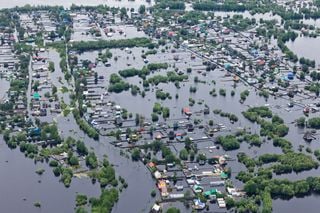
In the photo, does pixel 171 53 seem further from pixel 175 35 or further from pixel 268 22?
pixel 268 22

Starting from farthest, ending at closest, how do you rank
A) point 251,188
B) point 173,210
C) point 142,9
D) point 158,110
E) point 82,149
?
point 142,9 → point 158,110 → point 82,149 → point 251,188 → point 173,210

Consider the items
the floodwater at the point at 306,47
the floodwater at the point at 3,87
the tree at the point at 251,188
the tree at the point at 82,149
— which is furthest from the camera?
the floodwater at the point at 306,47

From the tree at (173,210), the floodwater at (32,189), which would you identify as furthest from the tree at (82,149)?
the tree at (173,210)

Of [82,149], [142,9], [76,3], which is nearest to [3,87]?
[82,149]

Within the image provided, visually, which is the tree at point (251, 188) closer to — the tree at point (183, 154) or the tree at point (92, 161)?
the tree at point (183, 154)

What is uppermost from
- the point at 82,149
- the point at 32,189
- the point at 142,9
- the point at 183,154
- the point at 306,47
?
the point at 142,9

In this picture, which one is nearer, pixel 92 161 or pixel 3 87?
pixel 92 161

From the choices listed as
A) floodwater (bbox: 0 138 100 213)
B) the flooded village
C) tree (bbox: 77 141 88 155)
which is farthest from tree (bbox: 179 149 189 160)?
tree (bbox: 77 141 88 155)

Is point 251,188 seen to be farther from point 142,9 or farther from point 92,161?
point 142,9

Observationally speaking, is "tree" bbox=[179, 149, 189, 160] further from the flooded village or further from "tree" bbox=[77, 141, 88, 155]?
"tree" bbox=[77, 141, 88, 155]

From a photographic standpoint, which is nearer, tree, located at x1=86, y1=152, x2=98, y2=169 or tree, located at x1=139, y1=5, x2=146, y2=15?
tree, located at x1=86, y1=152, x2=98, y2=169
